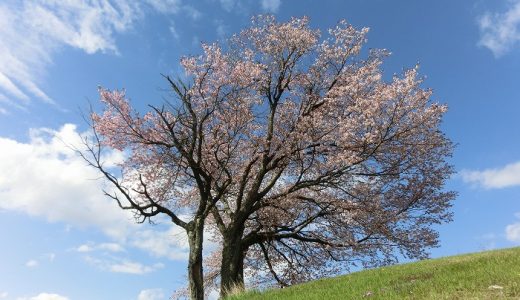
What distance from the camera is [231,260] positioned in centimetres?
2341

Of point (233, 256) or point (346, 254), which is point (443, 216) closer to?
point (346, 254)

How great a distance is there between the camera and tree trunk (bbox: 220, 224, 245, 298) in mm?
22828

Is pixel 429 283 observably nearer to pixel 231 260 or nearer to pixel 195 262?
pixel 195 262

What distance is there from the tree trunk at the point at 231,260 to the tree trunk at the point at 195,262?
7.91 feet

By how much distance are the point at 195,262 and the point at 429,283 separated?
11.0m

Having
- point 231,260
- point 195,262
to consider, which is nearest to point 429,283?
point 195,262

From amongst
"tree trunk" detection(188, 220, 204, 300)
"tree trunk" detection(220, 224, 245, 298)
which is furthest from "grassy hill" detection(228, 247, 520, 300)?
"tree trunk" detection(220, 224, 245, 298)

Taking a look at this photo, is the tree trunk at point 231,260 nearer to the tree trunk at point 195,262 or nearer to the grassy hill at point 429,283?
the tree trunk at point 195,262

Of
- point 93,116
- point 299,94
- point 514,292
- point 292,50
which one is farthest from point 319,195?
point 514,292

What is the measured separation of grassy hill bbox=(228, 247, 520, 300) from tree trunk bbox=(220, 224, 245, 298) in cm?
750

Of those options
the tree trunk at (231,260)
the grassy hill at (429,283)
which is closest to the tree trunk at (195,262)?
the tree trunk at (231,260)

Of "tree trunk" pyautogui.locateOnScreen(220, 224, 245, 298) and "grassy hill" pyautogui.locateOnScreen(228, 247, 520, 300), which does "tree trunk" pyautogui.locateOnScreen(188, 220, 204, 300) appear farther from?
"grassy hill" pyautogui.locateOnScreen(228, 247, 520, 300)

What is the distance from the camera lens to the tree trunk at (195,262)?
20.2 meters

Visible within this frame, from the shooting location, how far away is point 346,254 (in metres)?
27.8
